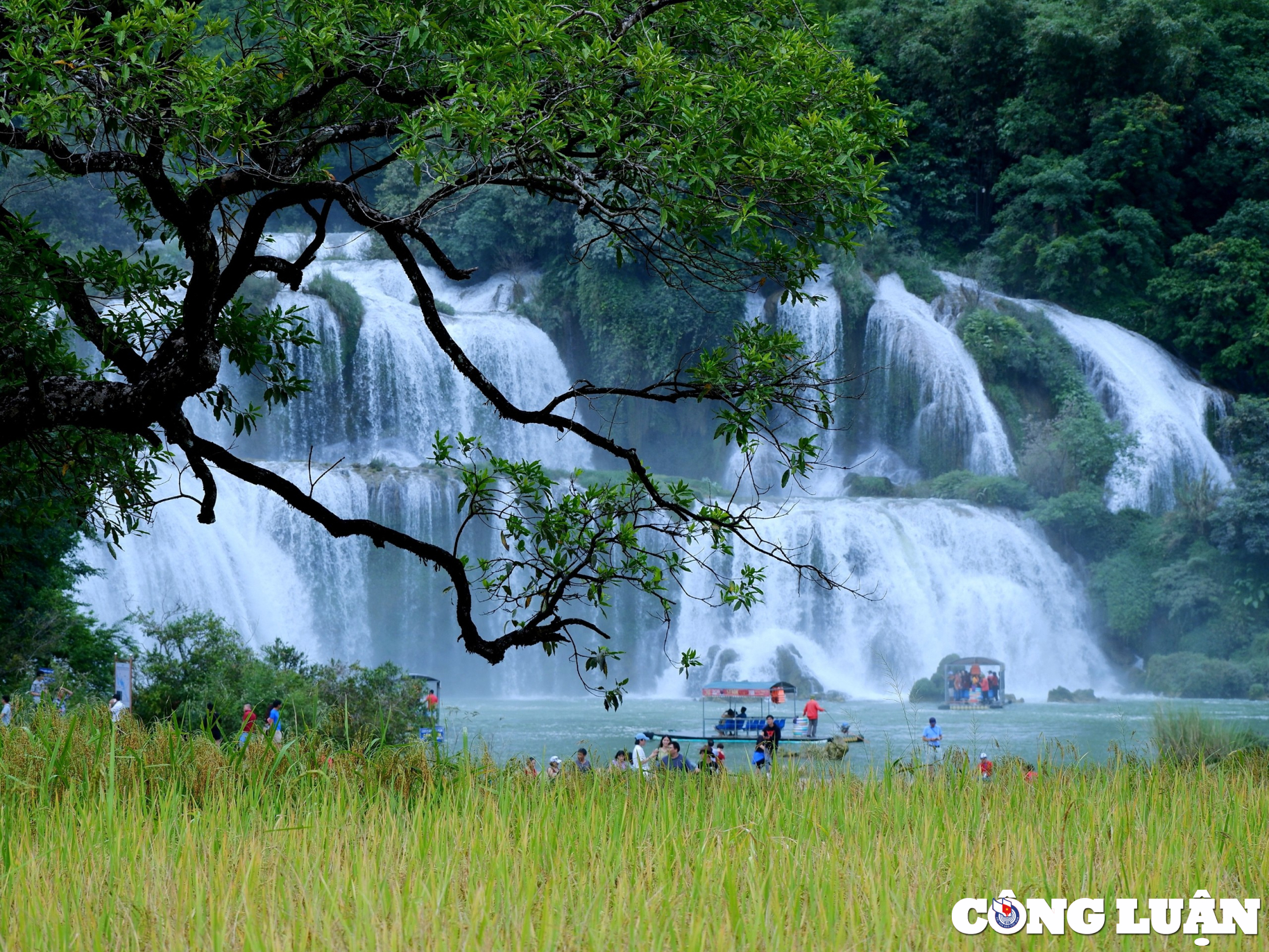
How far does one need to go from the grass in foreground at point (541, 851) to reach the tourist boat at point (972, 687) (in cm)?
2160

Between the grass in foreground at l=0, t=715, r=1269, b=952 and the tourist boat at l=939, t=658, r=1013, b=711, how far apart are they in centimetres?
2160

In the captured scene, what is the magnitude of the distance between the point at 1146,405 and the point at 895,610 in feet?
34.7

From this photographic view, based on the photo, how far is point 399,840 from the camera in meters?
3.62

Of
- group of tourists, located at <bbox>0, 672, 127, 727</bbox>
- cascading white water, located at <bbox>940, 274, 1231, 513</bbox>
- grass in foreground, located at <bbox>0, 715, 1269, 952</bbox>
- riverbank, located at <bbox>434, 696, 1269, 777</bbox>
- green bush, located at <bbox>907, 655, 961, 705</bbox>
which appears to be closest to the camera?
grass in foreground, located at <bbox>0, 715, 1269, 952</bbox>

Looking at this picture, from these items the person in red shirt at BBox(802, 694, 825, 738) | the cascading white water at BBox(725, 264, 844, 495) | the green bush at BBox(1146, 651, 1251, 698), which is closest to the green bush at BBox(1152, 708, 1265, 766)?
the person in red shirt at BBox(802, 694, 825, 738)

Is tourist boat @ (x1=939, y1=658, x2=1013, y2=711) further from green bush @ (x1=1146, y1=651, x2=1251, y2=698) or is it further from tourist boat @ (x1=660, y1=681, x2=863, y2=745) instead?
green bush @ (x1=1146, y1=651, x2=1251, y2=698)

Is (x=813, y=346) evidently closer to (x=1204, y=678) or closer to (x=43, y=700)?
(x=1204, y=678)

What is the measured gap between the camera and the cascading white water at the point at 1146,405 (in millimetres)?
31531

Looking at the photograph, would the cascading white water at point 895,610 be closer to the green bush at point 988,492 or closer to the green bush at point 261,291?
the green bush at point 988,492

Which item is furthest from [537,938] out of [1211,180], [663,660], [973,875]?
[1211,180]

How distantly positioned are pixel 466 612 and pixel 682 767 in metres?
1.28

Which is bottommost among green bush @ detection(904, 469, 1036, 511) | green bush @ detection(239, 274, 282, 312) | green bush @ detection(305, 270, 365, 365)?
green bush @ detection(904, 469, 1036, 511)

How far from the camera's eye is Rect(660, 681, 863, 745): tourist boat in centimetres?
1770

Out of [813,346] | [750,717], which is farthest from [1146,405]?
[750,717]
